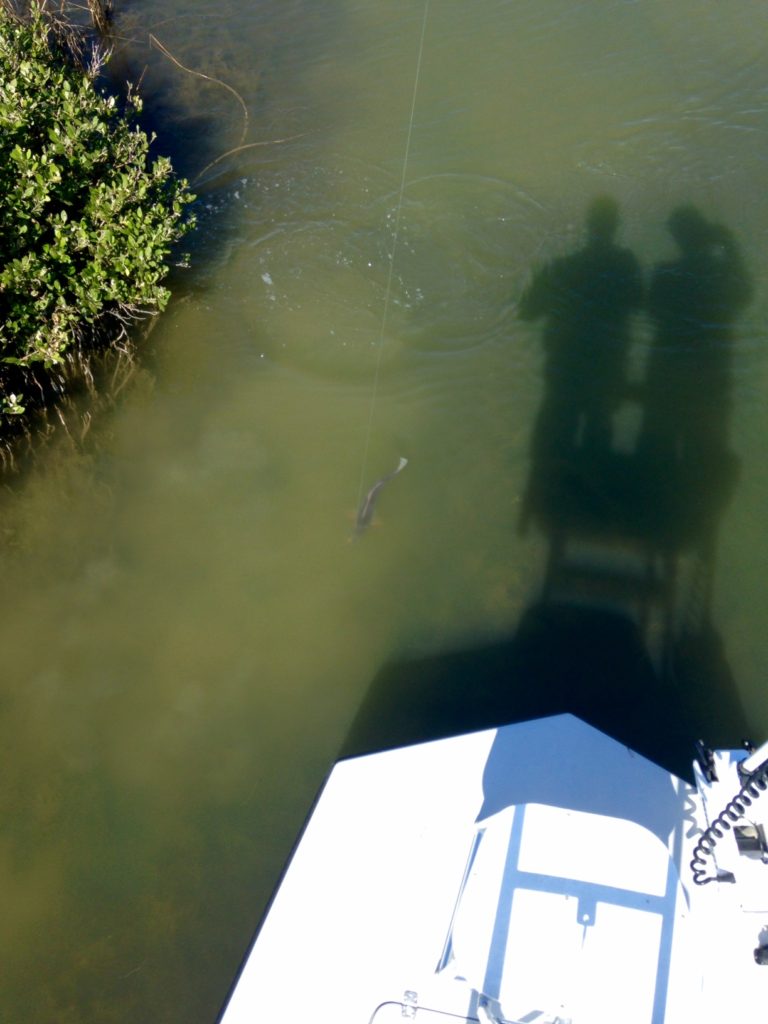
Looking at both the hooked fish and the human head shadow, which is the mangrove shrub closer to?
the hooked fish

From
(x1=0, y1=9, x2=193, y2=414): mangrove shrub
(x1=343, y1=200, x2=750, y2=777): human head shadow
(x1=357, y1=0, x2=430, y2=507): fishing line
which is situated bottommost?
(x1=343, y1=200, x2=750, y2=777): human head shadow

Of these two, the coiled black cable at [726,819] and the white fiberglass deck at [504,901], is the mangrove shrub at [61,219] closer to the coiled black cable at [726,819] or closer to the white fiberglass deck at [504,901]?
the white fiberglass deck at [504,901]

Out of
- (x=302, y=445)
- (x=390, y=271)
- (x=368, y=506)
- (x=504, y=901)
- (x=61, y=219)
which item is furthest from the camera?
(x=390, y=271)

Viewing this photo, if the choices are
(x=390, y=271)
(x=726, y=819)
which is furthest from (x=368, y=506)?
(x=726, y=819)

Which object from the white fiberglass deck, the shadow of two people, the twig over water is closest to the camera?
the white fiberglass deck

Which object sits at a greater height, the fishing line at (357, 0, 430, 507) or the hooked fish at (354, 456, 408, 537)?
the fishing line at (357, 0, 430, 507)

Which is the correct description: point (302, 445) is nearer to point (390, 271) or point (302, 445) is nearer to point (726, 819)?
point (390, 271)

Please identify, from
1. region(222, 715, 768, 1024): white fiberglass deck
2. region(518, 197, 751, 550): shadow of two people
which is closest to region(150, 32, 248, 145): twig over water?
region(518, 197, 751, 550): shadow of two people
